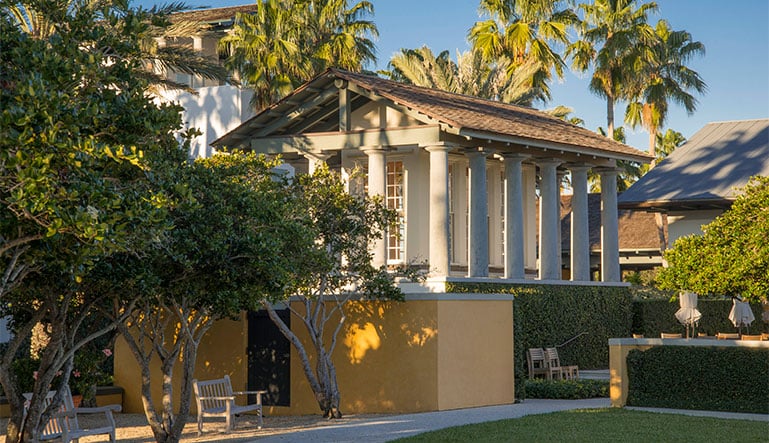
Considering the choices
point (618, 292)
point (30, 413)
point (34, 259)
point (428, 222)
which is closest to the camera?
point (34, 259)

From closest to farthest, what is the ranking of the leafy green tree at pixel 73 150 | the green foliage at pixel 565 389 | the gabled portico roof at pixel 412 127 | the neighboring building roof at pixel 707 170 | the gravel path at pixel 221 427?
the leafy green tree at pixel 73 150, the gravel path at pixel 221 427, the green foliage at pixel 565 389, the gabled portico roof at pixel 412 127, the neighboring building roof at pixel 707 170

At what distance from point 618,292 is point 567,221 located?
1847cm

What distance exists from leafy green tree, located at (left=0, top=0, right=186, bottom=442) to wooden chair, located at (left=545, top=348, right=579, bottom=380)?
15154 millimetres

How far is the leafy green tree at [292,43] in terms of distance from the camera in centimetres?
3694

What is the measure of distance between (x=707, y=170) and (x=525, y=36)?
9019mm

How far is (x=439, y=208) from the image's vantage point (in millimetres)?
28188

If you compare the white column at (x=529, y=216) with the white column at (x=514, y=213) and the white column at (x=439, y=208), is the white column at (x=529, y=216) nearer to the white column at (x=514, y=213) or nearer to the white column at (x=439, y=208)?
the white column at (x=514, y=213)

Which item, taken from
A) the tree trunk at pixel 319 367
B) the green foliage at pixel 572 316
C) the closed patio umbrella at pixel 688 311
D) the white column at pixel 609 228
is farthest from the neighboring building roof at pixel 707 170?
the tree trunk at pixel 319 367

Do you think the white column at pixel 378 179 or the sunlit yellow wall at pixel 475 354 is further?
the white column at pixel 378 179

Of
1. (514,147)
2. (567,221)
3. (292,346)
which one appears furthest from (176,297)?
(567,221)

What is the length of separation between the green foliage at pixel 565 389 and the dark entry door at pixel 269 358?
552 cm

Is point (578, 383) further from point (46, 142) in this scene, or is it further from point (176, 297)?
point (46, 142)

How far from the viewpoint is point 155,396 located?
2327cm

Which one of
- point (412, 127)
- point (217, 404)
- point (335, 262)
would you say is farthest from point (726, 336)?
point (217, 404)
